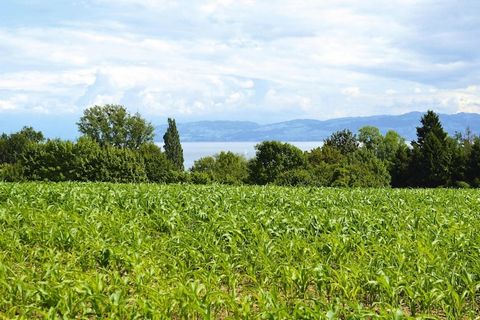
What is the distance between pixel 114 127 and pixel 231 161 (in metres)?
22.9

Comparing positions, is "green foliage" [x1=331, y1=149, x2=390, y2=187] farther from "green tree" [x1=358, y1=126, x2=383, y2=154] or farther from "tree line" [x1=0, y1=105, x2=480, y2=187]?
"green tree" [x1=358, y1=126, x2=383, y2=154]

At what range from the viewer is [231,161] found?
4011 inches

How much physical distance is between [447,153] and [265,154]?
2368cm

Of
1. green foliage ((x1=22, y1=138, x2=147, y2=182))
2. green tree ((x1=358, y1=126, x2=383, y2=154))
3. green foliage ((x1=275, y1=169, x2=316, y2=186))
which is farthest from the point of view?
green tree ((x1=358, y1=126, x2=383, y2=154))

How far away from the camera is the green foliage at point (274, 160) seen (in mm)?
57219

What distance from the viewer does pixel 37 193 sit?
16141 millimetres

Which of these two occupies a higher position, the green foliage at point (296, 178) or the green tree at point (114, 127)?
the green tree at point (114, 127)

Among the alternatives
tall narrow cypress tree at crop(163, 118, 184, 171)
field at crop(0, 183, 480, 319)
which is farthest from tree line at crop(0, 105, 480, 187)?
field at crop(0, 183, 480, 319)

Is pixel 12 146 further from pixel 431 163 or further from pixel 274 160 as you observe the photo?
pixel 431 163

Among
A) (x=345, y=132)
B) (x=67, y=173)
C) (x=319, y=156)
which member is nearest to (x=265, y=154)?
(x=67, y=173)

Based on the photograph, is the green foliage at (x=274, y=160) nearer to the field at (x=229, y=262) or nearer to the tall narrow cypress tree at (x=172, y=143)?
the tall narrow cypress tree at (x=172, y=143)

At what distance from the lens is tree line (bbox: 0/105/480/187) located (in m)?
44.2

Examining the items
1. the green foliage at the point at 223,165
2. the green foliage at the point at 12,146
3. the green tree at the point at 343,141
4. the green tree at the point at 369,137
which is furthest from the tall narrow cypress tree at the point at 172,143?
the green tree at the point at 369,137

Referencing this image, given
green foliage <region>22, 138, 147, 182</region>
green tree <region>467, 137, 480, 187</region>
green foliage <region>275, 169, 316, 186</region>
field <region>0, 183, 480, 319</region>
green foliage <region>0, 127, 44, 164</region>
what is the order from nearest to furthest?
field <region>0, 183, 480, 319</region>, green foliage <region>22, 138, 147, 182</region>, green foliage <region>275, 169, 316, 186</region>, green tree <region>467, 137, 480, 187</region>, green foliage <region>0, 127, 44, 164</region>
